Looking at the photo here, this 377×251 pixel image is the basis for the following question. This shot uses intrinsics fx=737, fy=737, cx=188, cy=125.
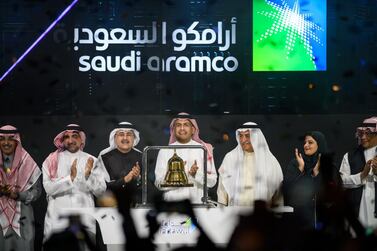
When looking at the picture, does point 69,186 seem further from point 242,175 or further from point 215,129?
point 242,175

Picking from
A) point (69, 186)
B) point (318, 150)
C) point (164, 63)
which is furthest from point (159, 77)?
point (318, 150)

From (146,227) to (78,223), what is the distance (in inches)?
2.7

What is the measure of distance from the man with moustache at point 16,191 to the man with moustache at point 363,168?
252 centimetres

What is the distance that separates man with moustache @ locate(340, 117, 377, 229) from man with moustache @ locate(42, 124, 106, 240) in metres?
2.00

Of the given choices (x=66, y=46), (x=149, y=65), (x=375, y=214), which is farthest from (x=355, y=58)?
(x=66, y=46)

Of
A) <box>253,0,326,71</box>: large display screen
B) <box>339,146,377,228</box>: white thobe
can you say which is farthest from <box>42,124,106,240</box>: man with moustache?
<box>339,146,377,228</box>: white thobe

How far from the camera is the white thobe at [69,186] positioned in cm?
596

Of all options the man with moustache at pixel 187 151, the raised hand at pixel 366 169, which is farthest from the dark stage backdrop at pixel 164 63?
the raised hand at pixel 366 169

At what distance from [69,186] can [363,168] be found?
94.7 inches

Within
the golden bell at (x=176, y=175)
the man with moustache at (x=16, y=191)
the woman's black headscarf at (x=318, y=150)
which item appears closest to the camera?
the golden bell at (x=176, y=175)

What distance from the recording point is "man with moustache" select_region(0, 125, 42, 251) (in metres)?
5.94

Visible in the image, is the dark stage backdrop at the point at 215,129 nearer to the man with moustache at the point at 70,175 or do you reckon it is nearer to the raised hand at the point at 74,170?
the man with moustache at the point at 70,175

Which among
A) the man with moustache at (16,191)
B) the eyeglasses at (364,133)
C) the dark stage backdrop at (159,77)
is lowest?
the man with moustache at (16,191)

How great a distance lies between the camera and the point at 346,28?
603 centimetres
